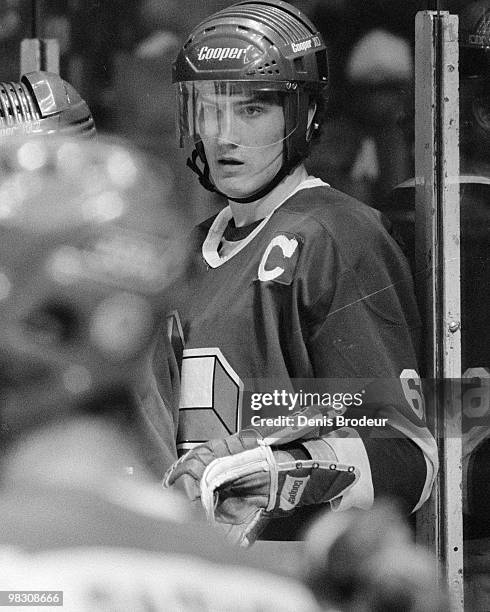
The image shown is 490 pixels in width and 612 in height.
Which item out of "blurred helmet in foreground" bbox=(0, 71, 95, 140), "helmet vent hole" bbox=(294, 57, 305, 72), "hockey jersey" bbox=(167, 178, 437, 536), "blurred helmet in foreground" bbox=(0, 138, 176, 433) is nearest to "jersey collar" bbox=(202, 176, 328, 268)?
"hockey jersey" bbox=(167, 178, 437, 536)

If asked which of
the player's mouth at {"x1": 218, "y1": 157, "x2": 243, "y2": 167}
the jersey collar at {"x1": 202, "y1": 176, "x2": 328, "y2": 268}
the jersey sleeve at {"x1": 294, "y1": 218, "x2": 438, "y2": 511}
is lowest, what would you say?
the jersey sleeve at {"x1": 294, "y1": 218, "x2": 438, "y2": 511}

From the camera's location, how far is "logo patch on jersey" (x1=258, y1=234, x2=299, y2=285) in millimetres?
2521

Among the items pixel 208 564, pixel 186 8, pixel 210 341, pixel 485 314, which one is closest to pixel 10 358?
pixel 210 341

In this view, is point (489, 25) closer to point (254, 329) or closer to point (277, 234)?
point (277, 234)

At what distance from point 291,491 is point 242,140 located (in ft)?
3.01

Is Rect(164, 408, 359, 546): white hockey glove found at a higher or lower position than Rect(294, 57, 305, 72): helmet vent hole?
lower

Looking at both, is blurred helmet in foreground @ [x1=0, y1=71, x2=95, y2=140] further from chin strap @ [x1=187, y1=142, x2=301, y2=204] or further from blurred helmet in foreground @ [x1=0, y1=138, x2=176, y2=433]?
chin strap @ [x1=187, y1=142, x2=301, y2=204]

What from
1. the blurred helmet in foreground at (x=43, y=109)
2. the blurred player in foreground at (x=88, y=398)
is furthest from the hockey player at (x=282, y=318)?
the blurred helmet in foreground at (x=43, y=109)

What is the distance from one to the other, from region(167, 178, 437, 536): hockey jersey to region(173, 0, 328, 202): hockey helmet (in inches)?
8.0

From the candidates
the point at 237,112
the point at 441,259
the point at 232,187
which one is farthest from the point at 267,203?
the point at 441,259

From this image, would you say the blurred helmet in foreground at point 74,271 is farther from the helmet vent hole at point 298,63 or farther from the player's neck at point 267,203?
the helmet vent hole at point 298,63

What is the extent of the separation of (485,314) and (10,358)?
1.25m

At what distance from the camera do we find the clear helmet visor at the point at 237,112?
2514mm

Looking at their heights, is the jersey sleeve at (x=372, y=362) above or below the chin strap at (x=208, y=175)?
below
